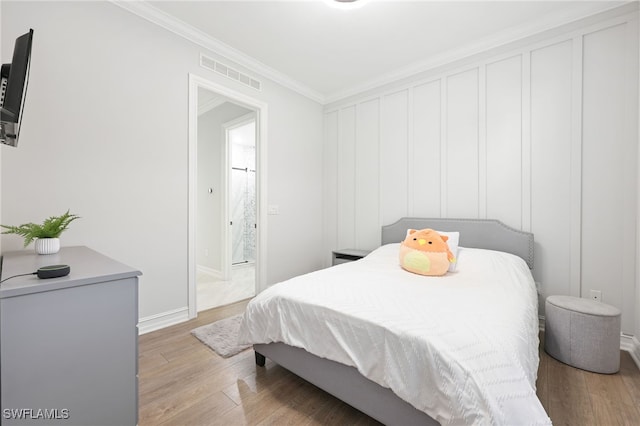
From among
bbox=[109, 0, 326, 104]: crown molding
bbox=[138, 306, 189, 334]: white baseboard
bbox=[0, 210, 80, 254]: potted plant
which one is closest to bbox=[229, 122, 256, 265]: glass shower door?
bbox=[109, 0, 326, 104]: crown molding

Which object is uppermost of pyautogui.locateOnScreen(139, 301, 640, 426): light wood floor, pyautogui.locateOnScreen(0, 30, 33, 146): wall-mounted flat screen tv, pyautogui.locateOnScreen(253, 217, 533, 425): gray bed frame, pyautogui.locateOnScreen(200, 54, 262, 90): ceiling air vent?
pyautogui.locateOnScreen(200, 54, 262, 90): ceiling air vent

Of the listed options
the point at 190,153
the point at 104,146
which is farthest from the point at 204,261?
the point at 104,146

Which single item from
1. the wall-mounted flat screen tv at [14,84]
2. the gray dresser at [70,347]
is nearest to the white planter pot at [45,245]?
the gray dresser at [70,347]

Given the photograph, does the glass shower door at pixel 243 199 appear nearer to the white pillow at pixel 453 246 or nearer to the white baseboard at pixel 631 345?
the white pillow at pixel 453 246

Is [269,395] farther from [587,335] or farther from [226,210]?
[226,210]

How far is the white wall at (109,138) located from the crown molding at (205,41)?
0.06 m

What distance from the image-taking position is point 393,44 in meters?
2.85

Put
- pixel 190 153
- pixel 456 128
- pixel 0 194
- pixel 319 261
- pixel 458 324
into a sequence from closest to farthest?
1. pixel 458 324
2. pixel 0 194
3. pixel 190 153
4. pixel 456 128
5. pixel 319 261

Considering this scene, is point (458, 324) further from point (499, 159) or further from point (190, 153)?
point (190, 153)

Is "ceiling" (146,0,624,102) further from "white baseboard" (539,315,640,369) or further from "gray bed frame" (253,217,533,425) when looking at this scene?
"white baseboard" (539,315,640,369)

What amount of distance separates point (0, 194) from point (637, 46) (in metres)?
4.62

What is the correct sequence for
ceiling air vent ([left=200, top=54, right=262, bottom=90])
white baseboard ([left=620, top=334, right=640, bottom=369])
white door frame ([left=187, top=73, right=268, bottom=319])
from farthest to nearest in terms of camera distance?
1. ceiling air vent ([left=200, top=54, right=262, bottom=90])
2. white door frame ([left=187, top=73, right=268, bottom=319])
3. white baseboard ([left=620, top=334, right=640, bottom=369])

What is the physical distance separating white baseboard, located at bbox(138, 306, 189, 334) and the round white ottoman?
309 cm

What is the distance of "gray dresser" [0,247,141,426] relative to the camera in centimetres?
88
